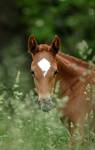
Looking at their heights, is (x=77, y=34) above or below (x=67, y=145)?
below

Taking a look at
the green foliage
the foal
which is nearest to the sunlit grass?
the foal

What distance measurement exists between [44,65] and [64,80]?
0.69 m

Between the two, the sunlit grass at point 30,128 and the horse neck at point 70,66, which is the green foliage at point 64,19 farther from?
the sunlit grass at point 30,128

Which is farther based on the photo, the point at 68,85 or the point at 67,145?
the point at 68,85

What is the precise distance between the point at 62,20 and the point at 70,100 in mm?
6456

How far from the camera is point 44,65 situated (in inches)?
439

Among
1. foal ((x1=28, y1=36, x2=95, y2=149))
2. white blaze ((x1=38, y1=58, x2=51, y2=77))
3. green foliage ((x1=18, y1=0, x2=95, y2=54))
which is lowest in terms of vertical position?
green foliage ((x1=18, y1=0, x2=95, y2=54))

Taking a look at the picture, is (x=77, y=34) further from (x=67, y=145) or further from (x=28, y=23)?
(x=67, y=145)

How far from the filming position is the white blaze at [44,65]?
1109 cm

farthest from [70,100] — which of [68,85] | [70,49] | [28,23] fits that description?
[28,23]

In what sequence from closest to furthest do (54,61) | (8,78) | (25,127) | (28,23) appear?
(25,127) < (54,61) < (8,78) < (28,23)

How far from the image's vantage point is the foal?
36.2ft

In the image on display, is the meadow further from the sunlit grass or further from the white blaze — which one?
the white blaze

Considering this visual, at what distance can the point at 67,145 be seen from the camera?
34.9ft
